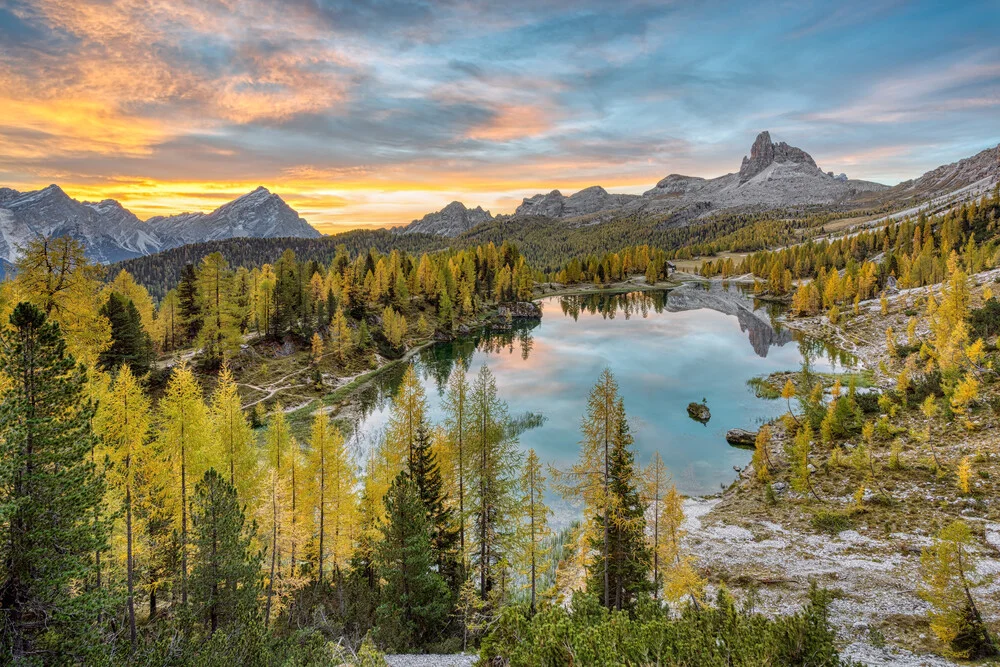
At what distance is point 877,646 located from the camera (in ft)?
72.7

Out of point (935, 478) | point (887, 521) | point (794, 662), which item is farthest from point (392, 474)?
point (935, 478)

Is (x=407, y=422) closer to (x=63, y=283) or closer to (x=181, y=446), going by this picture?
(x=181, y=446)

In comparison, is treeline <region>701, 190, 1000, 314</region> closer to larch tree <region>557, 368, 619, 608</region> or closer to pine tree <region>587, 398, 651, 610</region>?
pine tree <region>587, 398, 651, 610</region>

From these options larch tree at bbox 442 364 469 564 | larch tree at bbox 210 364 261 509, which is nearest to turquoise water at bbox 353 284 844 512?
larch tree at bbox 442 364 469 564

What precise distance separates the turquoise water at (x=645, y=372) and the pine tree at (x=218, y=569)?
14.8 meters

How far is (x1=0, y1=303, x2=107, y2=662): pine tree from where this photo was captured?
1066 centimetres

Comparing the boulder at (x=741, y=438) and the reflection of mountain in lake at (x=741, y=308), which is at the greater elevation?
the reflection of mountain in lake at (x=741, y=308)

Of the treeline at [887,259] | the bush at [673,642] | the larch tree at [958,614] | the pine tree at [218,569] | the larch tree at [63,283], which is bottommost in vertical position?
the larch tree at [958,614]

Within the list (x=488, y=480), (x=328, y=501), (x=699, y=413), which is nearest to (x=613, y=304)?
(x=699, y=413)

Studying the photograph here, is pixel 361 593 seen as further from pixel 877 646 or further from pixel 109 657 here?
pixel 877 646

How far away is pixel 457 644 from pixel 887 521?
34.8m

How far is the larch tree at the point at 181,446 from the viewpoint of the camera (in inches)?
896

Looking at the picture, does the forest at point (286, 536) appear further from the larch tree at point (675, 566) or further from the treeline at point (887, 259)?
the treeline at point (887, 259)

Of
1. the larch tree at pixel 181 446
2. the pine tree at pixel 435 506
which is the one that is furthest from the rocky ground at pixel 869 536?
the larch tree at pixel 181 446
